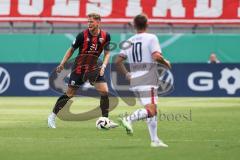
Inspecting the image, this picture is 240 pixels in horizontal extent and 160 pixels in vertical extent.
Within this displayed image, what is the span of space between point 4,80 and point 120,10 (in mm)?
8200

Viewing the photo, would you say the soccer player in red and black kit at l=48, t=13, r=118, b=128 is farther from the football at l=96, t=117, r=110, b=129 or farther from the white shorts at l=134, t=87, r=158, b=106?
the white shorts at l=134, t=87, r=158, b=106

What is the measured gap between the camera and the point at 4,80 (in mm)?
31000

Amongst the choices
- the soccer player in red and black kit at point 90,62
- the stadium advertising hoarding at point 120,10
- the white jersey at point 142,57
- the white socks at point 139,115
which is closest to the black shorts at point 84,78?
the soccer player in red and black kit at point 90,62

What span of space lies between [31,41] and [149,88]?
23.2m

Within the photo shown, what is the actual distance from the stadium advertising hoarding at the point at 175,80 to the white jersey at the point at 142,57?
715 inches

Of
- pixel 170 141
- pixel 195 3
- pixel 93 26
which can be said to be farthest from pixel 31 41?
A: pixel 170 141

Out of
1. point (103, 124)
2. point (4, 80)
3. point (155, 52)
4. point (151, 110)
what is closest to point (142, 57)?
point (155, 52)

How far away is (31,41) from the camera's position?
114 feet

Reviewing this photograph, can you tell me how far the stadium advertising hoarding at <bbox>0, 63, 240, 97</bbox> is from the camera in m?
30.6

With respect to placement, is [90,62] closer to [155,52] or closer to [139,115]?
[139,115]

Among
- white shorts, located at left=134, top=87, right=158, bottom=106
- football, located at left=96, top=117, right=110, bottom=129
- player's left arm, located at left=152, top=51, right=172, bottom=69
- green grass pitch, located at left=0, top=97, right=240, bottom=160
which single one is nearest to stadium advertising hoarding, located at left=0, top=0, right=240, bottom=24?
green grass pitch, located at left=0, top=97, right=240, bottom=160

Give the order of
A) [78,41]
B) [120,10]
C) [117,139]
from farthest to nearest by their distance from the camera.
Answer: [120,10], [78,41], [117,139]

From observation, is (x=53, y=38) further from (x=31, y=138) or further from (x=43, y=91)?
(x=31, y=138)

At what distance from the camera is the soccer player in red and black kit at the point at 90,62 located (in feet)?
52.1
